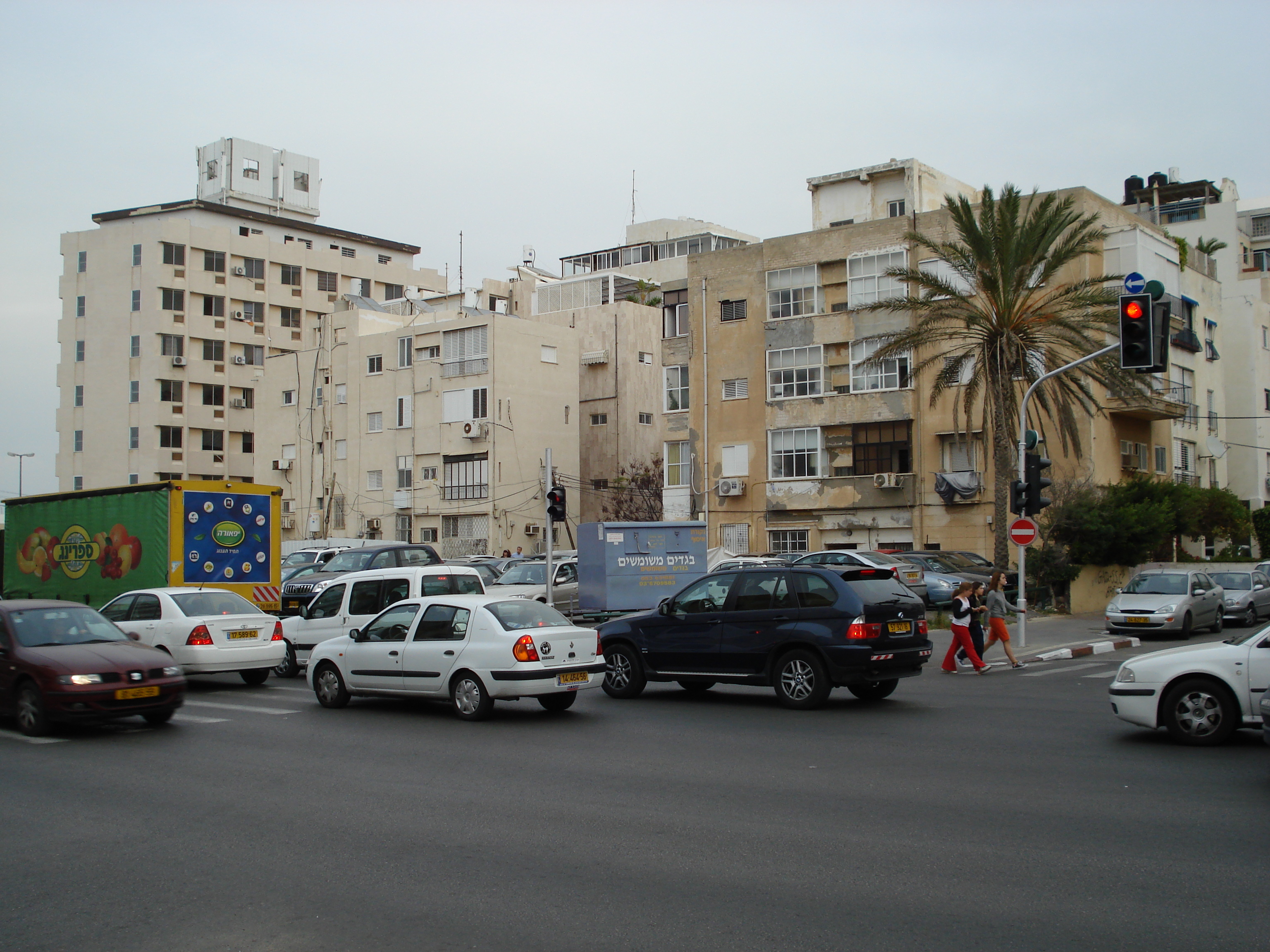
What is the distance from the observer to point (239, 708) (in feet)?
Result: 49.7

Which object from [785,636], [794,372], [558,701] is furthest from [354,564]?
[794,372]

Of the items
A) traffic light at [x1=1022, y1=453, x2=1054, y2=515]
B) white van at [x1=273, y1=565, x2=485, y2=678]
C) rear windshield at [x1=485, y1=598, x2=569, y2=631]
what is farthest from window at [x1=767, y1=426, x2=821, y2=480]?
rear windshield at [x1=485, y1=598, x2=569, y2=631]

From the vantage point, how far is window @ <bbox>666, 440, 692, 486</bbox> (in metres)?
50.0

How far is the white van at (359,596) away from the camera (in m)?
17.8

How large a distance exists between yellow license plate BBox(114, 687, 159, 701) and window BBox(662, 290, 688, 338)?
131ft

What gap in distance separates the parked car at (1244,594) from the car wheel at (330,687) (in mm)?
23403

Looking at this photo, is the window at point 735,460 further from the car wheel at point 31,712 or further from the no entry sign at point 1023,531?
the car wheel at point 31,712

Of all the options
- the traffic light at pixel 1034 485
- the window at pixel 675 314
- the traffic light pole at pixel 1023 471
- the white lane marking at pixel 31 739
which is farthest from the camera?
the window at pixel 675 314

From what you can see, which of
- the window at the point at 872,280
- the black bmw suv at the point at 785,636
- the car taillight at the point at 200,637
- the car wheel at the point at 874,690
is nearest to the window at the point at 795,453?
the window at the point at 872,280

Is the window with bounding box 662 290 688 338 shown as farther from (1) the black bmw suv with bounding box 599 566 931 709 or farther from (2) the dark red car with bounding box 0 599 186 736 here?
(2) the dark red car with bounding box 0 599 186 736

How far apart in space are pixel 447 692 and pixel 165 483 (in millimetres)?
11234

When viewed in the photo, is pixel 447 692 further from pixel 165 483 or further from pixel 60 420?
pixel 60 420

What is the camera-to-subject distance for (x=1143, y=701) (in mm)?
11070

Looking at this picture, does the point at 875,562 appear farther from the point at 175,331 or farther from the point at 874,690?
the point at 175,331
